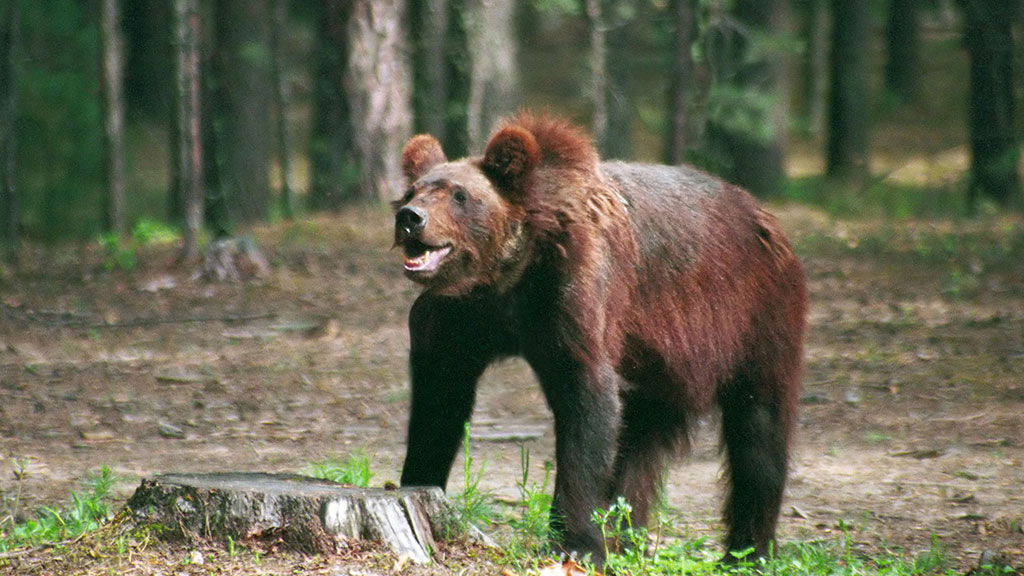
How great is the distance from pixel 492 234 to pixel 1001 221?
39.4ft

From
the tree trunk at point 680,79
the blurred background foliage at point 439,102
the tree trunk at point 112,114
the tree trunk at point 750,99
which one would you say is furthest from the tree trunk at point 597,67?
the tree trunk at point 112,114

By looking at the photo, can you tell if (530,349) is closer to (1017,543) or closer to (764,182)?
(1017,543)

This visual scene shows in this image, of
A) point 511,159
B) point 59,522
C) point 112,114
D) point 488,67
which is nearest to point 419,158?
point 511,159

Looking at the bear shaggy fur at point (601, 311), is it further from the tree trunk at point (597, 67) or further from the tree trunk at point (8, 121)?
the tree trunk at point (597, 67)

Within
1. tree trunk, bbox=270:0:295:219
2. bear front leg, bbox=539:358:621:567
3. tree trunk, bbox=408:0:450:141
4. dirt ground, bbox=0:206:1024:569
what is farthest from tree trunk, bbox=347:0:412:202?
bear front leg, bbox=539:358:621:567

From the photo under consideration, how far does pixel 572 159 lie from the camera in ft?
17.9

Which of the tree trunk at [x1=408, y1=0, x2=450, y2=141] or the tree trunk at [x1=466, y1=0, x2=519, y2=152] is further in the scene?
the tree trunk at [x1=408, y1=0, x2=450, y2=141]

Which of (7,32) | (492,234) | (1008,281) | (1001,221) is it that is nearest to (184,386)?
(492,234)

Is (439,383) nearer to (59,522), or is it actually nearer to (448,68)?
(59,522)

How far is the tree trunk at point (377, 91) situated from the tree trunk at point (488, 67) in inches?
35.6

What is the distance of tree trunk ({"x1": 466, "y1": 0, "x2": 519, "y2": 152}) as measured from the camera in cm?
1540

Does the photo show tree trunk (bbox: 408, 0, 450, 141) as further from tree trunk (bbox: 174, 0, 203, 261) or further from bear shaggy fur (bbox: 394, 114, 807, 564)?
bear shaggy fur (bbox: 394, 114, 807, 564)

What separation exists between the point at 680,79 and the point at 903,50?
19.5 m

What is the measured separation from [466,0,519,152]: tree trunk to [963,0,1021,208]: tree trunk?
567cm
